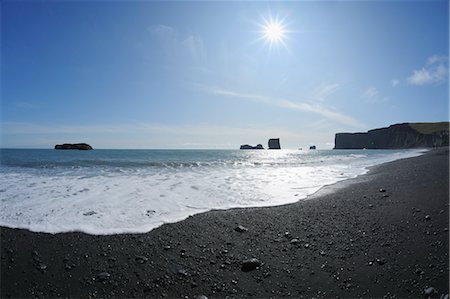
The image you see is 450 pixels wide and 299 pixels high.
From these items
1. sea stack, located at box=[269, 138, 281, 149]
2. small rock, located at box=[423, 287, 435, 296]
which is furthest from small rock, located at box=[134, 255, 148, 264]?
sea stack, located at box=[269, 138, 281, 149]

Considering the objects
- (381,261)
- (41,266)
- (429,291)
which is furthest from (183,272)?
(429,291)

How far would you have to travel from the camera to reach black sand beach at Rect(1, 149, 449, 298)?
3980 mm

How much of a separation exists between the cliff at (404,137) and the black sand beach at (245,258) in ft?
408

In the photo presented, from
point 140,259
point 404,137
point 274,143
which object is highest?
point 404,137

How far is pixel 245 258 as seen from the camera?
4844mm

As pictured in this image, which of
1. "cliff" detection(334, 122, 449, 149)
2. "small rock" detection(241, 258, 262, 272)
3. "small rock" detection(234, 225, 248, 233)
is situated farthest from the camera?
"cliff" detection(334, 122, 449, 149)

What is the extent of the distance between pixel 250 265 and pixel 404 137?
487 feet

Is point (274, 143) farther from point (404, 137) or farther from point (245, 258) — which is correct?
point (245, 258)

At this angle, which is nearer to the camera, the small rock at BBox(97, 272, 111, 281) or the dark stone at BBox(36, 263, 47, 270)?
the small rock at BBox(97, 272, 111, 281)

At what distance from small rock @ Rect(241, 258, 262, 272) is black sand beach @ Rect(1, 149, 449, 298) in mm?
59

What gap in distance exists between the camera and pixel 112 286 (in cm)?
400

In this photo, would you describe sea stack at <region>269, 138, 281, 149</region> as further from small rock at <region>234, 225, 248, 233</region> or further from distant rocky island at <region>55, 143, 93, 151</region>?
small rock at <region>234, 225, 248, 233</region>

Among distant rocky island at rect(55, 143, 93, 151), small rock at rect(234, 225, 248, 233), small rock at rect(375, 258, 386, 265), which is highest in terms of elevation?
distant rocky island at rect(55, 143, 93, 151)

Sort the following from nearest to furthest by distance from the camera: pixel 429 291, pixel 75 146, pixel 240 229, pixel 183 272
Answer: pixel 429 291
pixel 183 272
pixel 240 229
pixel 75 146
